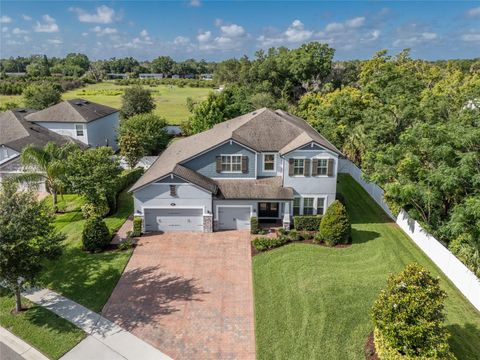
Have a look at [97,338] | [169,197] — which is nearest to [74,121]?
[169,197]

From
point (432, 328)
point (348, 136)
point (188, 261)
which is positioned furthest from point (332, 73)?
point (432, 328)

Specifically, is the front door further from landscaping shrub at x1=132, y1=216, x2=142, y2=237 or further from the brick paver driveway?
landscaping shrub at x1=132, y1=216, x2=142, y2=237

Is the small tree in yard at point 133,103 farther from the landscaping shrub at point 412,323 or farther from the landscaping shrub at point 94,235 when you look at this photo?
the landscaping shrub at point 412,323

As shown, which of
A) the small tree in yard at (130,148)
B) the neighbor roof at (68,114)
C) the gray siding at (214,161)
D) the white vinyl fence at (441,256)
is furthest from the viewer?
the neighbor roof at (68,114)

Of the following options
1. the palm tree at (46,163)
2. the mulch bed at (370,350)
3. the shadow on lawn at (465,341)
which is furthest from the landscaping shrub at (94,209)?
the shadow on lawn at (465,341)

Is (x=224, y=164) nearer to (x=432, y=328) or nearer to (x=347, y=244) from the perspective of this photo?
(x=347, y=244)
